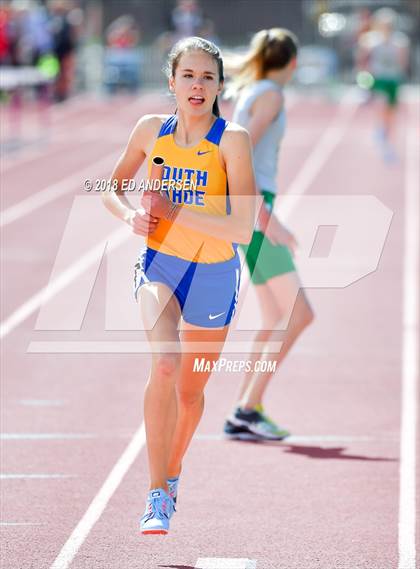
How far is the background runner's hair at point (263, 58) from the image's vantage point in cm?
807

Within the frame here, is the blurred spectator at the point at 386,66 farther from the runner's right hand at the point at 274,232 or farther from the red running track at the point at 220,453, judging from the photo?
the runner's right hand at the point at 274,232

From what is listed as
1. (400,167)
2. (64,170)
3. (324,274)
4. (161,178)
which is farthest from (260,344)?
(400,167)

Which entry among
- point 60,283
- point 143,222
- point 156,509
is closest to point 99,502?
point 156,509

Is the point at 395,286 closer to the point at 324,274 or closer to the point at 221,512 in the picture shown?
the point at 324,274

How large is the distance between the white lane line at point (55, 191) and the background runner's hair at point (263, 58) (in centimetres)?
946

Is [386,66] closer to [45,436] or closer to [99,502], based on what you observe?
[45,436]

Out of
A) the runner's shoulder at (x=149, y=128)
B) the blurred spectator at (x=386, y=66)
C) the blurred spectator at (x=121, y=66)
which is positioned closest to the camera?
the runner's shoulder at (x=149, y=128)

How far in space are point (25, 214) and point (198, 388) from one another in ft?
40.4

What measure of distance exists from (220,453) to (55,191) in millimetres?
12625

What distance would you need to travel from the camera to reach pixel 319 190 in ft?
69.3

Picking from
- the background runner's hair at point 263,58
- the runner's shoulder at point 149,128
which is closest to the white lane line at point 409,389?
the runner's shoulder at point 149,128

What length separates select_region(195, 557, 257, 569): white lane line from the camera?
6188 millimetres

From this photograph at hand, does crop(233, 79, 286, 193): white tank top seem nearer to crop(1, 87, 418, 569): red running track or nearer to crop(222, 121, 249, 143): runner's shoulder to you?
crop(1, 87, 418, 569): red running track

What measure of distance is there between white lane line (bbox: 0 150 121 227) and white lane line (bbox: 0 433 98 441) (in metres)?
9.05
